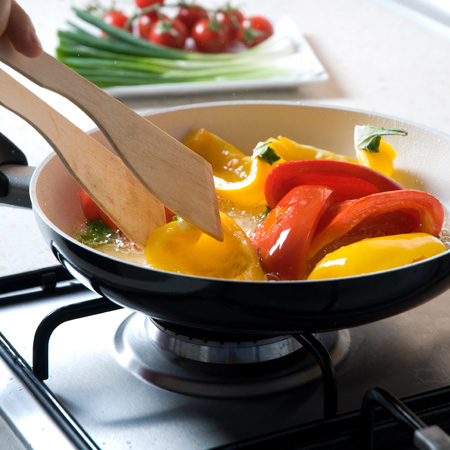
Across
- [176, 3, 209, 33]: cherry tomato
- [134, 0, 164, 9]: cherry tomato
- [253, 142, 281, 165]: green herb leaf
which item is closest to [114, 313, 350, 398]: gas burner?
[253, 142, 281, 165]: green herb leaf

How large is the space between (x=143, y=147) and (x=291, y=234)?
18 centimetres

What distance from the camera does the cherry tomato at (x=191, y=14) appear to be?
6.71 feet

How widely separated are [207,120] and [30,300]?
1.17 feet

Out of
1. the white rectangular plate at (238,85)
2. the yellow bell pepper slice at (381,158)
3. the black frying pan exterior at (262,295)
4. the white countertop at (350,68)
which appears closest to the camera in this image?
the black frying pan exterior at (262,295)

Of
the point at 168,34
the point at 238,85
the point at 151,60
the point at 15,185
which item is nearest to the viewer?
the point at 15,185

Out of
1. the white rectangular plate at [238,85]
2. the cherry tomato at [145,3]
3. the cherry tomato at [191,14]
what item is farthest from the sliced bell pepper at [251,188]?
the cherry tomato at [145,3]

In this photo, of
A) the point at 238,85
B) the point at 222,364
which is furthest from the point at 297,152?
the point at 238,85

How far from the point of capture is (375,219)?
82 centimetres

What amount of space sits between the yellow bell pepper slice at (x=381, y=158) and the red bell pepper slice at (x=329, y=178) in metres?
0.09

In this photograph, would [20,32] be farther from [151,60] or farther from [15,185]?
[151,60]

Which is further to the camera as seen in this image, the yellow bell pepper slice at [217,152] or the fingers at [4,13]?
the yellow bell pepper slice at [217,152]

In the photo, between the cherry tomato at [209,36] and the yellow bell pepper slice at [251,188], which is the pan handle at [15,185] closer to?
the yellow bell pepper slice at [251,188]

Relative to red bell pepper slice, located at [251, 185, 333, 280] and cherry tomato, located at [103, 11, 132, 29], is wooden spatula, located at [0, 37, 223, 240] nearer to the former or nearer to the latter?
red bell pepper slice, located at [251, 185, 333, 280]

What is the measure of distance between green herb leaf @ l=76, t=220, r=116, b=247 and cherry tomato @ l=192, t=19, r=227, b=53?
3.74ft
